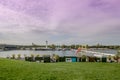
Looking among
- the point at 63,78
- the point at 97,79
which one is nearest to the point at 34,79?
the point at 63,78

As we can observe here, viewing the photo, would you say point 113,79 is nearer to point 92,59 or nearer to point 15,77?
point 15,77

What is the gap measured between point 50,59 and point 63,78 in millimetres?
19993

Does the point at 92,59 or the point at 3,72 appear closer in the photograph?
the point at 3,72

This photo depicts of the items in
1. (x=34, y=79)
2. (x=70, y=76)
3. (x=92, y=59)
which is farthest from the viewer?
(x=92, y=59)

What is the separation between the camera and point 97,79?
29.6 feet

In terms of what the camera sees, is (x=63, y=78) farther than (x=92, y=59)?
No

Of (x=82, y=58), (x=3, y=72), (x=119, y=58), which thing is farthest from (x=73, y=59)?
(x=3, y=72)

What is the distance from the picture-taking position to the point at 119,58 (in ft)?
93.6

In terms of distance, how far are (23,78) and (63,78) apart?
1.72 metres

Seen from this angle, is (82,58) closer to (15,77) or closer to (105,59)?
(105,59)

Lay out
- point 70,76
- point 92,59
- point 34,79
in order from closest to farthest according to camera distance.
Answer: point 34,79
point 70,76
point 92,59

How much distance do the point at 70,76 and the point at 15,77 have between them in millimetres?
2433

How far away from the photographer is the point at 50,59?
95.0ft

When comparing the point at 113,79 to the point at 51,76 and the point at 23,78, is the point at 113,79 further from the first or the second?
the point at 23,78
